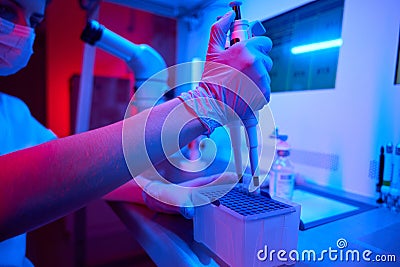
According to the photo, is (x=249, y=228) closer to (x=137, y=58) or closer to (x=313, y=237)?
(x=313, y=237)

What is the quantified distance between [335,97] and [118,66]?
6.62 ft

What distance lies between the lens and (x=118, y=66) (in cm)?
232

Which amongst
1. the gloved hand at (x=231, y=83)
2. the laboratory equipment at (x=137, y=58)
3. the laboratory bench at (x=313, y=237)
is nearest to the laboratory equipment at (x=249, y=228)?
the laboratory bench at (x=313, y=237)

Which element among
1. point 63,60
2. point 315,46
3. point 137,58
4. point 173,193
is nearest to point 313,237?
point 173,193

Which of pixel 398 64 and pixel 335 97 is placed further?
pixel 335 97

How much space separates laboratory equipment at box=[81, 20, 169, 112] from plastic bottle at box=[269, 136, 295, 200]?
Answer: 1.74 ft

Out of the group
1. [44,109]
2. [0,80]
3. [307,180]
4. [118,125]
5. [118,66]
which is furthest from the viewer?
[44,109]

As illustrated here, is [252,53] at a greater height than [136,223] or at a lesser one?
greater

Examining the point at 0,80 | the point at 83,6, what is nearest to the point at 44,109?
the point at 0,80

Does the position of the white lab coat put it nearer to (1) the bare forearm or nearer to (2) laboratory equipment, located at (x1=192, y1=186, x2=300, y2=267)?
(1) the bare forearm

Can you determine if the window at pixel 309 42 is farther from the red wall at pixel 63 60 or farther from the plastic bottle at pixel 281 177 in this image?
the red wall at pixel 63 60

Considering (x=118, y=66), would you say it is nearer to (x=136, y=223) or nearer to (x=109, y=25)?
(x=109, y=25)

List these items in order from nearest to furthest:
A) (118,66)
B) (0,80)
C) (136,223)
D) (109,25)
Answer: (136,223)
(109,25)
(118,66)
(0,80)

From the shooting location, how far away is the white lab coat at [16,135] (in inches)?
30.7
